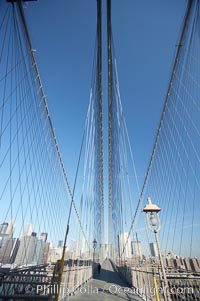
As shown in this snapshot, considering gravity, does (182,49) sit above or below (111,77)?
below

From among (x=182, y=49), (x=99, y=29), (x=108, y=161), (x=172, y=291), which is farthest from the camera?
(x=108, y=161)

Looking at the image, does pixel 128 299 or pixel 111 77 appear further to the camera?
pixel 111 77

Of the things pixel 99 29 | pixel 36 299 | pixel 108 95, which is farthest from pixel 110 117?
pixel 36 299

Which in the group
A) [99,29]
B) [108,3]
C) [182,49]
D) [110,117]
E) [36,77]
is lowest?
[36,77]

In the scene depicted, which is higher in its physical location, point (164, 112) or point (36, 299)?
point (164, 112)

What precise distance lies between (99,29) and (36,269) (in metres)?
9.15

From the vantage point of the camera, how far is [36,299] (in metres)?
2.58

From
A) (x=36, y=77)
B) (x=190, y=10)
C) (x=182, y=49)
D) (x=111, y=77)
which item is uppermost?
(x=111, y=77)

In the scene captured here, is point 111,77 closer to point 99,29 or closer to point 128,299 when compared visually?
point 99,29

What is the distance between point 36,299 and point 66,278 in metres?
2.84

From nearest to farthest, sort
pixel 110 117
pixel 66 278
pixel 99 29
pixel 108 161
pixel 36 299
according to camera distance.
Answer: pixel 36 299 < pixel 66 278 < pixel 99 29 < pixel 110 117 < pixel 108 161

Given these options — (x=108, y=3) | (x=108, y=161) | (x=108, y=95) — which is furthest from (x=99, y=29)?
(x=108, y=161)

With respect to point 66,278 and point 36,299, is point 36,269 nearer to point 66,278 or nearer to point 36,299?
point 66,278

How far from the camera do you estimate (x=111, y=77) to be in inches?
408
